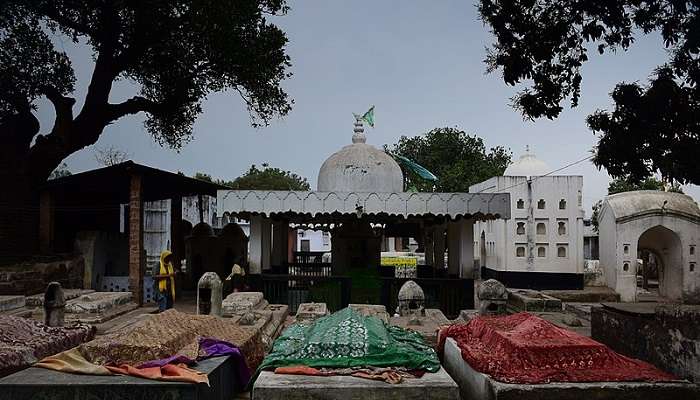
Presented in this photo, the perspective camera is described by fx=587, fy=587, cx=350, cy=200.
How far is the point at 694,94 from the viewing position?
9047 mm

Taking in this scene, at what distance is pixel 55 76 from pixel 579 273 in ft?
61.0

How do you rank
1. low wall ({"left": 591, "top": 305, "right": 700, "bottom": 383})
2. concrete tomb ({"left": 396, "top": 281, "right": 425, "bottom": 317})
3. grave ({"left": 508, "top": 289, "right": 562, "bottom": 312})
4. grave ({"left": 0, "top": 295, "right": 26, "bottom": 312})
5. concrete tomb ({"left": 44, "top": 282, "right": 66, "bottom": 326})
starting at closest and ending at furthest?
low wall ({"left": 591, "top": 305, "right": 700, "bottom": 383})
concrete tomb ({"left": 44, "top": 282, "right": 66, "bottom": 326})
grave ({"left": 0, "top": 295, "right": 26, "bottom": 312})
concrete tomb ({"left": 396, "top": 281, "right": 425, "bottom": 317})
grave ({"left": 508, "top": 289, "right": 562, "bottom": 312})

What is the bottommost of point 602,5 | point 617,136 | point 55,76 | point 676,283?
point 676,283

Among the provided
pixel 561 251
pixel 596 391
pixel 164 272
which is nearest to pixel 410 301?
pixel 164 272

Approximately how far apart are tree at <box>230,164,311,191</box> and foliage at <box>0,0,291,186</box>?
23457 millimetres

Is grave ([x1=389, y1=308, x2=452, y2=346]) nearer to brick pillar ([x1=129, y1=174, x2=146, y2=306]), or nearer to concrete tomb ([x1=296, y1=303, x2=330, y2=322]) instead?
concrete tomb ([x1=296, y1=303, x2=330, y2=322])

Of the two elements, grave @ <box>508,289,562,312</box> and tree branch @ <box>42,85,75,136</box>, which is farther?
tree branch @ <box>42,85,75,136</box>

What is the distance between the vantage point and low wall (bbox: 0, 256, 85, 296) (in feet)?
45.6

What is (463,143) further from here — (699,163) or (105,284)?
(699,163)

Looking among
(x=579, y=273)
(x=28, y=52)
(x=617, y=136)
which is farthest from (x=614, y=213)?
(x=28, y=52)

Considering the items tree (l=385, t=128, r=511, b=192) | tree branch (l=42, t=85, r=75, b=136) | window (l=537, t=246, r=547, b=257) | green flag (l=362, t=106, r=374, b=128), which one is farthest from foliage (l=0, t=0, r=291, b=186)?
tree (l=385, t=128, r=511, b=192)

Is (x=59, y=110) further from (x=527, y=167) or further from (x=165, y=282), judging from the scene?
(x=527, y=167)

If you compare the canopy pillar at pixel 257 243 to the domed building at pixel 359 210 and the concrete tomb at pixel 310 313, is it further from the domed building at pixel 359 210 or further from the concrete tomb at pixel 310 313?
the concrete tomb at pixel 310 313

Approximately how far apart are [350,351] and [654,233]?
57.5ft
